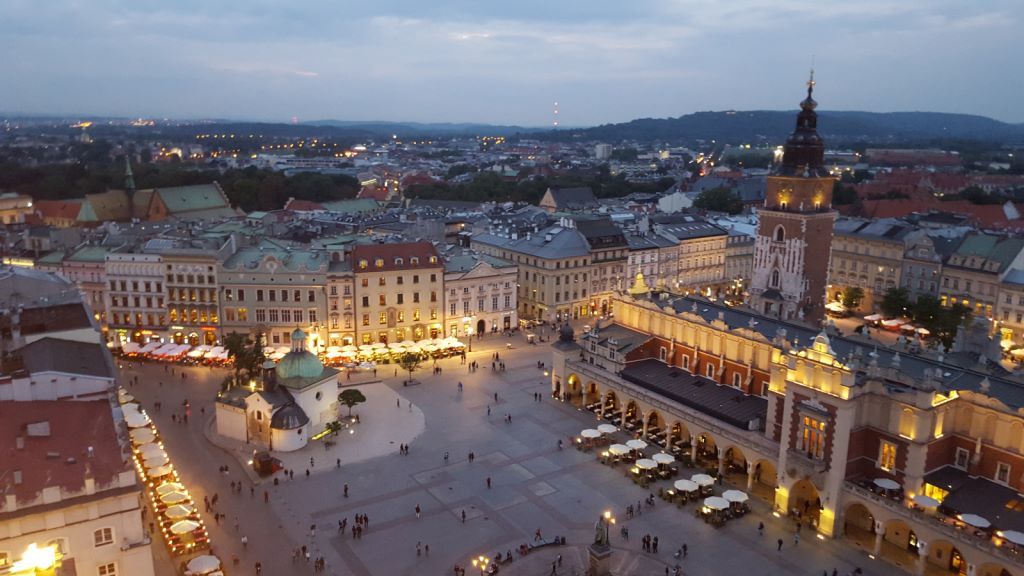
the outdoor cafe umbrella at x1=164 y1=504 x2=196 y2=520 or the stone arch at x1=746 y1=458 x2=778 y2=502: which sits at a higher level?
the outdoor cafe umbrella at x1=164 y1=504 x2=196 y2=520

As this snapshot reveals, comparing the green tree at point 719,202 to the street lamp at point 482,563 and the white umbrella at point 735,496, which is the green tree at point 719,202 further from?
the street lamp at point 482,563

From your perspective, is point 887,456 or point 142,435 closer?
point 887,456

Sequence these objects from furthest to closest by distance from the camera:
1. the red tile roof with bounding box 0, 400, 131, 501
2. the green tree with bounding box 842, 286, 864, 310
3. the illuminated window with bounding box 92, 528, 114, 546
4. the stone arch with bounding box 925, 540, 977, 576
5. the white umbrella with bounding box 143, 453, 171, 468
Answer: the green tree with bounding box 842, 286, 864, 310 < the white umbrella with bounding box 143, 453, 171, 468 < the stone arch with bounding box 925, 540, 977, 576 < the illuminated window with bounding box 92, 528, 114, 546 < the red tile roof with bounding box 0, 400, 131, 501

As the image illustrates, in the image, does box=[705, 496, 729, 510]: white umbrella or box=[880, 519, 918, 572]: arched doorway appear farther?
box=[705, 496, 729, 510]: white umbrella

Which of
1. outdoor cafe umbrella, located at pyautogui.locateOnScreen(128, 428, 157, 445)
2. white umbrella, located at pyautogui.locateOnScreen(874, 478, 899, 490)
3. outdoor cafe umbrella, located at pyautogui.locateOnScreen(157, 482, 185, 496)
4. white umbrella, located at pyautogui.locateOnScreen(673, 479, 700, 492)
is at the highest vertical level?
white umbrella, located at pyautogui.locateOnScreen(874, 478, 899, 490)

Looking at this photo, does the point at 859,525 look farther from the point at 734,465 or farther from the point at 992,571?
the point at 734,465

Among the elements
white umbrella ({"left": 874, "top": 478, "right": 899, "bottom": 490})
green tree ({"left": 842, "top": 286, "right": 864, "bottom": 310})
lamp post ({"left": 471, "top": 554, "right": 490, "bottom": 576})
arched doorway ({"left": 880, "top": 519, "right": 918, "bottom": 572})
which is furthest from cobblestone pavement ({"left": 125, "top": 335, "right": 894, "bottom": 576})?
green tree ({"left": 842, "top": 286, "right": 864, "bottom": 310})

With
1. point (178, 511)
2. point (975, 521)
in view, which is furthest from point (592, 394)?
point (178, 511)

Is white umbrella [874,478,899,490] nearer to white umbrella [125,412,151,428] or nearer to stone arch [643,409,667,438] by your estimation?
stone arch [643,409,667,438]
